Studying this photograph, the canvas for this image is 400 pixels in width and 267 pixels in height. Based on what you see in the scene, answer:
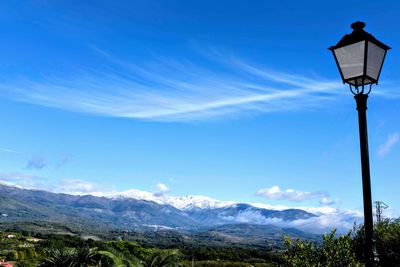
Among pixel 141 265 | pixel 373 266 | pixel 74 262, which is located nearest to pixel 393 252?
pixel 141 265

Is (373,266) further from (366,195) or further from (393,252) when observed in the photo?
(393,252)

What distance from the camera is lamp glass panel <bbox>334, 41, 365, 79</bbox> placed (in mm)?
6844

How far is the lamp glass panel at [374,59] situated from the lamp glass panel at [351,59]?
117mm

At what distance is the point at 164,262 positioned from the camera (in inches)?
1393

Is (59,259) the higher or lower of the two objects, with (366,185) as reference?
lower

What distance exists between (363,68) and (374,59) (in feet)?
0.83

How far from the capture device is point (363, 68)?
6855 mm

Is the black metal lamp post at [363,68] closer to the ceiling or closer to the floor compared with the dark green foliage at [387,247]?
closer to the ceiling

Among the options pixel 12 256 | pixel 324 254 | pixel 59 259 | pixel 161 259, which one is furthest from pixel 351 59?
pixel 12 256

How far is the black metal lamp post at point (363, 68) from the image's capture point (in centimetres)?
675

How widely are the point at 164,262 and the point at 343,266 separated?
764 inches

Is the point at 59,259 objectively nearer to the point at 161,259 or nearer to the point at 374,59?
the point at 161,259

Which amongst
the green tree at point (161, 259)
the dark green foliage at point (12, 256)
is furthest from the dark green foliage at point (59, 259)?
the dark green foliage at point (12, 256)

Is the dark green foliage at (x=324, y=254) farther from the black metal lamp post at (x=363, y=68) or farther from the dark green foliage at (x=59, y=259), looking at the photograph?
the dark green foliage at (x=59, y=259)
